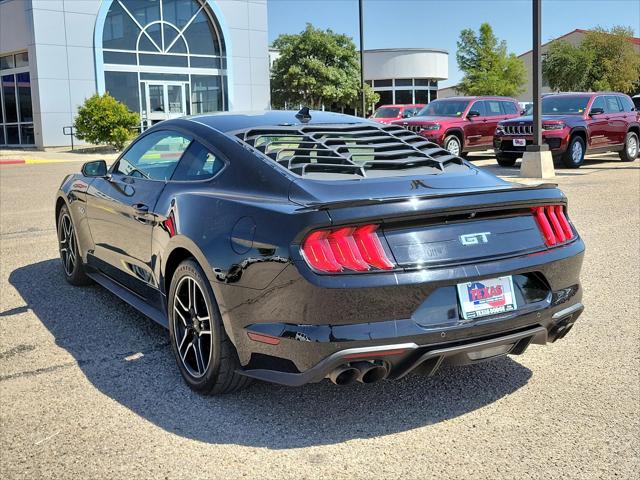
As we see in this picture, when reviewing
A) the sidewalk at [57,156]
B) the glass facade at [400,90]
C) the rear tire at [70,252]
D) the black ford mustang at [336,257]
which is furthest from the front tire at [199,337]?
the glass facade at [400,90]

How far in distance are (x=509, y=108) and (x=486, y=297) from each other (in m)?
18.2

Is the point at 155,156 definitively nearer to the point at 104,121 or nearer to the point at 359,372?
the point at 359,372

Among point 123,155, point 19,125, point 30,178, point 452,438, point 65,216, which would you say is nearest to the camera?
point 452,438

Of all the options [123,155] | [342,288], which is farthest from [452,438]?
[123,155]

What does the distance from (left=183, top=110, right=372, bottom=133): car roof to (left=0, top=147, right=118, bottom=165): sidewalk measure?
1949cm

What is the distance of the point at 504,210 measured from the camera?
3.42 metres

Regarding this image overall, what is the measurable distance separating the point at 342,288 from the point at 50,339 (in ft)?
8.54

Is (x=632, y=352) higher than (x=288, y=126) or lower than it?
lower

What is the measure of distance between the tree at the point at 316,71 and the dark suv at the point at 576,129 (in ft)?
82.0

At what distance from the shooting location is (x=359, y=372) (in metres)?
3.05

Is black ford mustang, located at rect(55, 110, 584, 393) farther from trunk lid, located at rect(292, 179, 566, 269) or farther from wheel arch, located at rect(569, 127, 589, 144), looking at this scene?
wheel arch, located at rect(569, 127, 589, 144)

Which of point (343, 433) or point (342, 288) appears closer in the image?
point (342, 288)

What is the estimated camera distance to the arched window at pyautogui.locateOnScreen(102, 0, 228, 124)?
98.5ft

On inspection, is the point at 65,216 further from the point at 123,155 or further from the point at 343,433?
the point at 343,433
